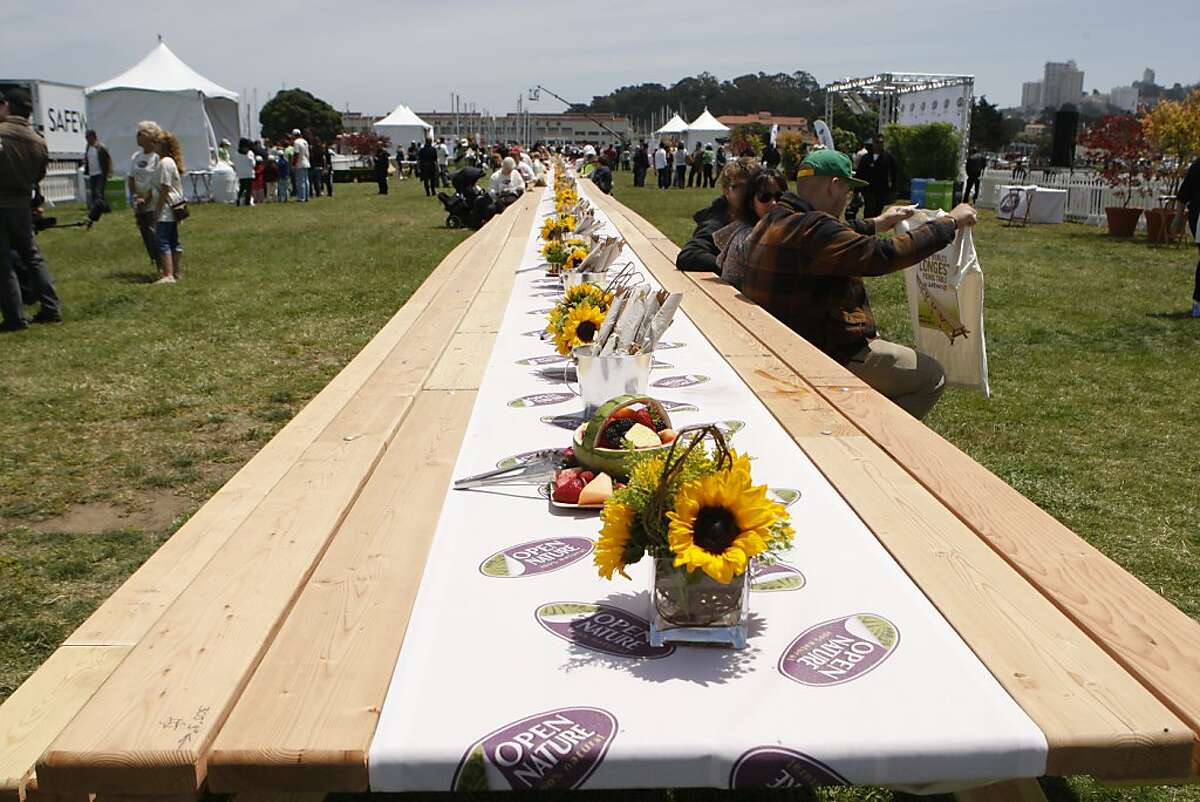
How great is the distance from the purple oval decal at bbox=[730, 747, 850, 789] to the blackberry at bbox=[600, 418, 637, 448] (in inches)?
31.3

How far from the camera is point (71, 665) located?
5.39 feet

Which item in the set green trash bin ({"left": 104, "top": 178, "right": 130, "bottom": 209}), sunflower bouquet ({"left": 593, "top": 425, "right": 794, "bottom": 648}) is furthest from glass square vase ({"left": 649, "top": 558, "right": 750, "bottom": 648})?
green trash bin ({"left": 104, "top": 178, "right": 130, "bottom": 209})

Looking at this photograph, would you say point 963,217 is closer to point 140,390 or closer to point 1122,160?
point 140,390

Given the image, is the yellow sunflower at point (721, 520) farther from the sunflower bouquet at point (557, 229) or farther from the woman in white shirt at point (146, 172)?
the woman in white shirt at point (146, 172)

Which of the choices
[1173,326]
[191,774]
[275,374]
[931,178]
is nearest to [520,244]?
[275,374]

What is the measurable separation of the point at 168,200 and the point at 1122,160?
15.3m

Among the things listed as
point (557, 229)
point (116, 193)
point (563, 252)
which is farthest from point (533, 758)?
point (116, 193)

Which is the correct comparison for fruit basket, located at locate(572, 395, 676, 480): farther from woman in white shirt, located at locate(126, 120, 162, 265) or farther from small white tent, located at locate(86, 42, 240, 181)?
small white tent, located at locate(86, 42, 240, 181)

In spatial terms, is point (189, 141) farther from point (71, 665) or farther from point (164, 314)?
point (71, 665)

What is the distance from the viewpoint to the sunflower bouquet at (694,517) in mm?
1214

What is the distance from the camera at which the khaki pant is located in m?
3.91

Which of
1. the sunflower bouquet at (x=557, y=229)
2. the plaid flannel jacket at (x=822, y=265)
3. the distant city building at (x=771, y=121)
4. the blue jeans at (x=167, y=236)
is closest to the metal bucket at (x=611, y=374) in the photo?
the plaid flannel jacket at (x=822, y=265)

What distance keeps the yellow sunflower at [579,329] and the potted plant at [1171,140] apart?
15.1 m

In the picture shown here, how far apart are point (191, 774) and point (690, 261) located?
4.69 metres
